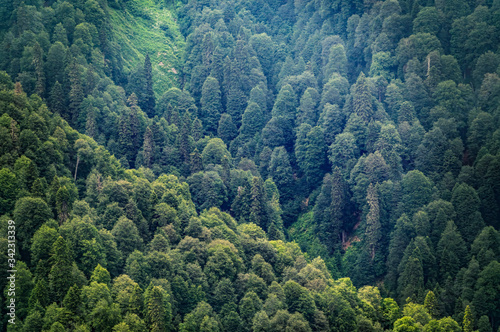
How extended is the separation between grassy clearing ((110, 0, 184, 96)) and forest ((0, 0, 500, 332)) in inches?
25.3

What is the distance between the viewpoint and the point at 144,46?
19125cm

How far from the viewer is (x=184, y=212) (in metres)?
131

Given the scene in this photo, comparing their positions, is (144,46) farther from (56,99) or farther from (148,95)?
(56,99)

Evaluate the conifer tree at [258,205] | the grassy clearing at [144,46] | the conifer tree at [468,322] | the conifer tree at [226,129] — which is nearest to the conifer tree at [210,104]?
the conifer tree at [226,129]

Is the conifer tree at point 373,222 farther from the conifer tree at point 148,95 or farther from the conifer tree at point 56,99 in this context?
the conifer tree at point 56,99

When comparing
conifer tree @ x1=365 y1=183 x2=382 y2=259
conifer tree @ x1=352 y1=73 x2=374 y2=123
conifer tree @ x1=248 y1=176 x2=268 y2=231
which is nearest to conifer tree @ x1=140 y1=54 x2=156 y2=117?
conifer tree @ x1=248 y1=176 x2=268 y2=231

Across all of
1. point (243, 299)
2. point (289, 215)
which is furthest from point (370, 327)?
point (289, 215)

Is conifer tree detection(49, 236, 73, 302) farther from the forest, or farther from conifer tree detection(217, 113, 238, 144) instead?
conifer tree detection(217, 113, 238, 144)

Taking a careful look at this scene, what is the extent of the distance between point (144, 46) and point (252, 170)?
51895 mm

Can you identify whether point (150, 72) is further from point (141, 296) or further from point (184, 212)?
point (141, 296)

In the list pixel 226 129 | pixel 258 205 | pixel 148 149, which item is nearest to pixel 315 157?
pixel 258 205

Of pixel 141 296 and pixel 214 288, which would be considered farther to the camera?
pixel 214 288

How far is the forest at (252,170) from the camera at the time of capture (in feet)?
364

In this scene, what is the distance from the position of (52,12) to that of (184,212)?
2402 inches
